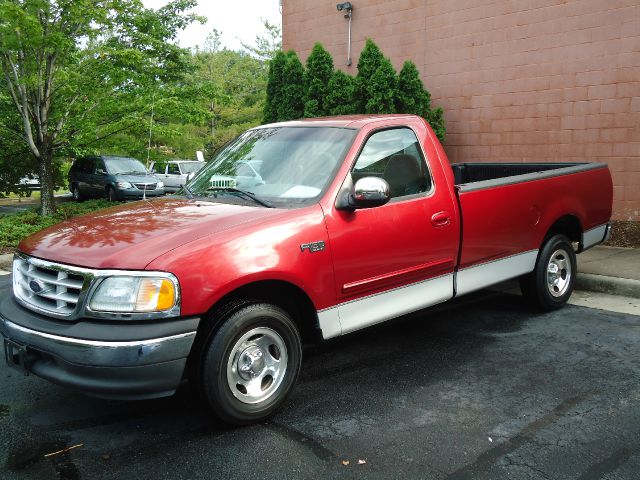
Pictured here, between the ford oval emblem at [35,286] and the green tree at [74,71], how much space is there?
328 inches

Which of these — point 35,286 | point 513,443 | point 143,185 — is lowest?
point 513,443

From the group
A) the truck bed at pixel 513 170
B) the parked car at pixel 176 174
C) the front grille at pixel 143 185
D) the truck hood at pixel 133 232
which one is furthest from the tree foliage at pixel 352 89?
the parked car at pixel 176 174

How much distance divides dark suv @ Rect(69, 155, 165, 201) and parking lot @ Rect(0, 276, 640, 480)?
52.6 ft

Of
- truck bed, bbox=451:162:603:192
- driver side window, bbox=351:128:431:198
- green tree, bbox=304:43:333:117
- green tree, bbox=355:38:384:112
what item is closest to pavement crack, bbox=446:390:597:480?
driver side window, bbox=351:128:431:198

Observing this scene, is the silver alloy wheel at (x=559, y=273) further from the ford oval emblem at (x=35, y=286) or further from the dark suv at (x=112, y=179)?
the dark suv at (x=112, y=179)

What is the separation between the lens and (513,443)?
3.25 metres

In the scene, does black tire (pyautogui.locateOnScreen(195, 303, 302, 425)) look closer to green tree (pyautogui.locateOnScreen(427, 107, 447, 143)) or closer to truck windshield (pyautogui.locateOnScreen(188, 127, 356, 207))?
truck windshield (pyautogui.locateOnScreen(188, 127, 356, 207))

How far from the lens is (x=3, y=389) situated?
408cm

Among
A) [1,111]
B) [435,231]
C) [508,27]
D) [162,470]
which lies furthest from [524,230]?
[1,111]

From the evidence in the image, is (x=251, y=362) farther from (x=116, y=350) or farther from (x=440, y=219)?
(x=440, y=219)

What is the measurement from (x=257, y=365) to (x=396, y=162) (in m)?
1.91

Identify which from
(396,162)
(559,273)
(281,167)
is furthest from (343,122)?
(559,273)

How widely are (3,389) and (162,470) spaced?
5.73 feet

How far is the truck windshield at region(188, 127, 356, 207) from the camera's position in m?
4.02
